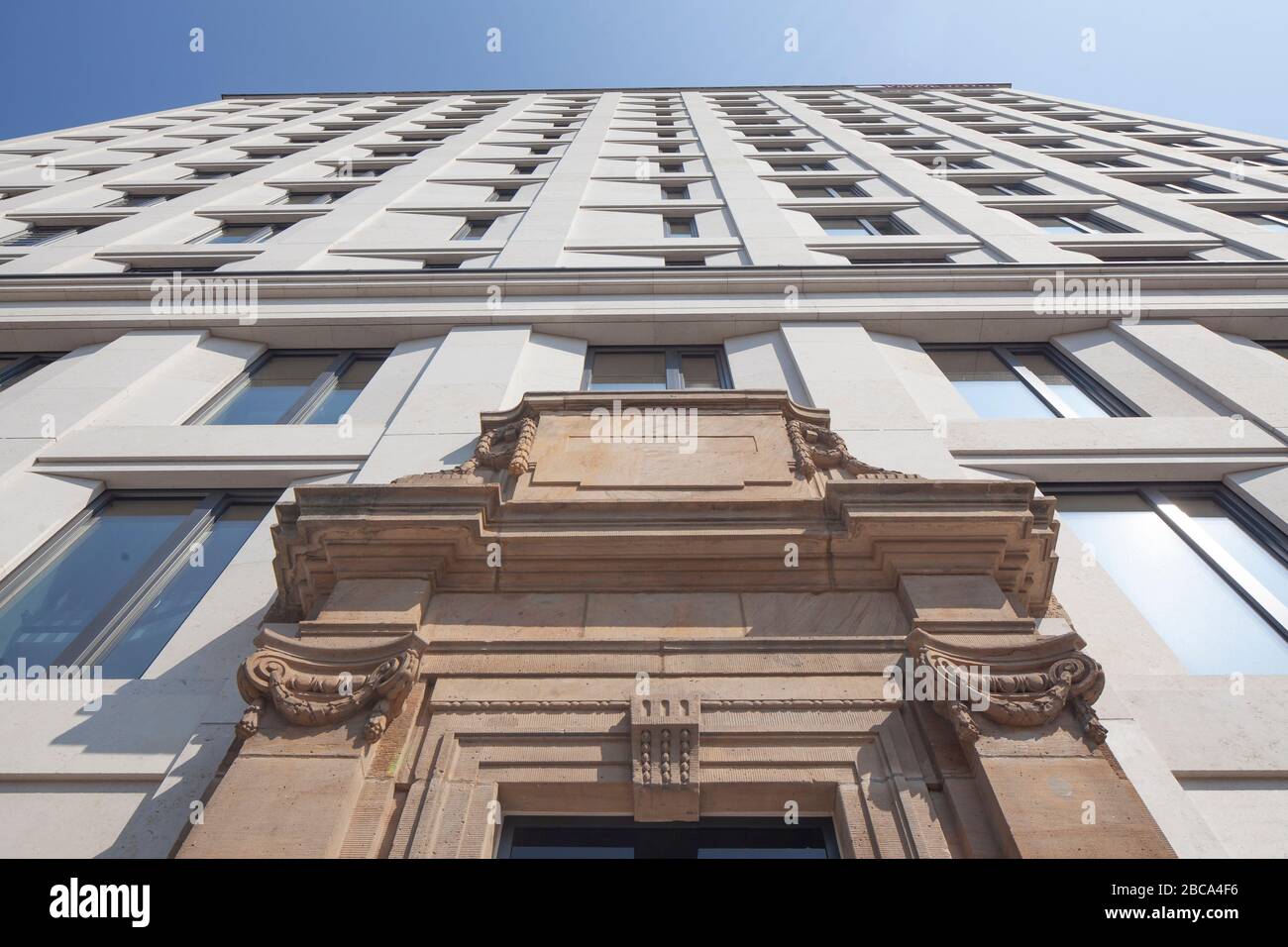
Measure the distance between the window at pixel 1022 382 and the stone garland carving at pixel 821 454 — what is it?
3.63m

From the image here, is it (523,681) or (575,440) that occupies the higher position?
(575,440)

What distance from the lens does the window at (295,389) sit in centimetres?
1114

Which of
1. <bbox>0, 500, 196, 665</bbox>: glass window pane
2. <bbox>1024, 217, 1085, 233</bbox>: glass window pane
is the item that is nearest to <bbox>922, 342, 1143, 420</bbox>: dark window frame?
<bbox>1024, 217, 1085, 233</bbox>: glass window pane

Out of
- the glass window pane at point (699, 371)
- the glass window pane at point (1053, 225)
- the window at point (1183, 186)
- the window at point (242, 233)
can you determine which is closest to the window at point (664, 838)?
the glass window pane at point (699, 371)

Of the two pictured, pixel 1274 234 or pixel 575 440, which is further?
pixel 1274 234

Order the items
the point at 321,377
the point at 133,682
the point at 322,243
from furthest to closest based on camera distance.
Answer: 1. the point at 322,243
2. the point at 321,377
3. the point at 133,682

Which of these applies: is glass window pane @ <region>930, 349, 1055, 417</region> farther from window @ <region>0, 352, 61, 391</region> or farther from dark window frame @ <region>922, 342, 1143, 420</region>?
→ window @ <region>0, 352, 61, 391</region>

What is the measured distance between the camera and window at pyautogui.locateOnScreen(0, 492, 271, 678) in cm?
726

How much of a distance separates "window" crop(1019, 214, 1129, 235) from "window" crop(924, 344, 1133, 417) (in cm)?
856

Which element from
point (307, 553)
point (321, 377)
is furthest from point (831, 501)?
point (321, 377)

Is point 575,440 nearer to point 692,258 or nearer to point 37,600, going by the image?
point 37,600

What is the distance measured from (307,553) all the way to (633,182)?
58.3 feet

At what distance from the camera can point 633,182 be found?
71.6 feet

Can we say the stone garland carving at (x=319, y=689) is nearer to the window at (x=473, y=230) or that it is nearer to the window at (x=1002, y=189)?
the window at (x=473, y=230)
